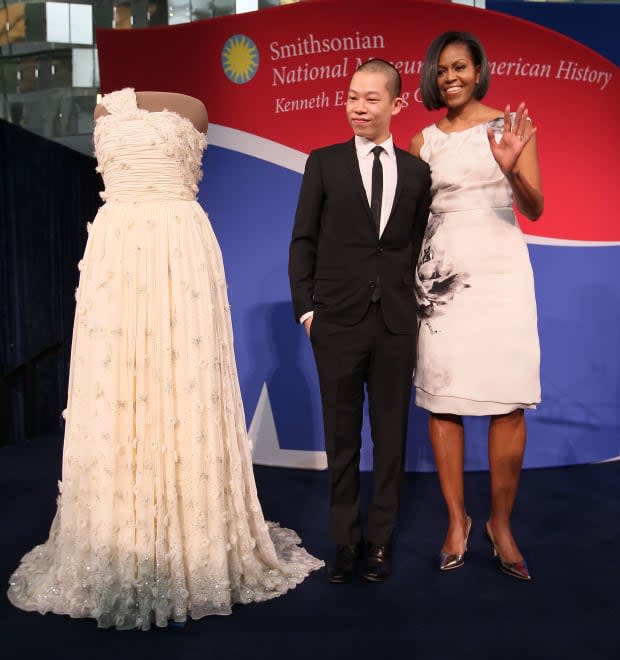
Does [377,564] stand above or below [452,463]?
A: below

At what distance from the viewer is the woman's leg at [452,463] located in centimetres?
275

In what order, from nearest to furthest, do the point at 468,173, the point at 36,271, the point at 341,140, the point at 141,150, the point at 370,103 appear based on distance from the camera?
the point at 141,150 < the point at 370,103 < the point at 468,173 < the point at 341,140 < the point at 36,271

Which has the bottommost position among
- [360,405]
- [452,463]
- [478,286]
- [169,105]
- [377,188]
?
[452,463]

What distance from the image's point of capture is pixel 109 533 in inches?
88.6

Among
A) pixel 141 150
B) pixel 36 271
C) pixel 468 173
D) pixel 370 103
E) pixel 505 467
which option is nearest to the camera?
pixel 141 150

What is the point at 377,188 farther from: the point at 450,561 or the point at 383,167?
the point at 450,561

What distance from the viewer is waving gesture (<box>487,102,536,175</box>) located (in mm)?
2318

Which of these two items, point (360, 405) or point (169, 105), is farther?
point (360, 405)

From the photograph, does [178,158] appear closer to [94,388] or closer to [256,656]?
[94,388]

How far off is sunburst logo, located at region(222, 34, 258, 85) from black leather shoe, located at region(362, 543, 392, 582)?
2789mm

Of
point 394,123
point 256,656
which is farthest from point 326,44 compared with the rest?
point 256,656

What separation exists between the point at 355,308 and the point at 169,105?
0.89 meters

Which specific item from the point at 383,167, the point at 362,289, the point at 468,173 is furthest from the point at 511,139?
the point at 362,289

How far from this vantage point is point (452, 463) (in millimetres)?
2762
